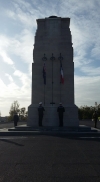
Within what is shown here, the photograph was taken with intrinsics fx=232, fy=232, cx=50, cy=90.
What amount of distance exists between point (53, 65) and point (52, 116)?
444cm

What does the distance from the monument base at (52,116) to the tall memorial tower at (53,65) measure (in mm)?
269

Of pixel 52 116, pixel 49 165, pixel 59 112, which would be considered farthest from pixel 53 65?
pixel 49 165

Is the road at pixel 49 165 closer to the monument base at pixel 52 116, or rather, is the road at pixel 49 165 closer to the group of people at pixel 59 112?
the group of people at pixel 59 112

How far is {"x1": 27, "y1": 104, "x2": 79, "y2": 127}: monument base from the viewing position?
61.0 ft

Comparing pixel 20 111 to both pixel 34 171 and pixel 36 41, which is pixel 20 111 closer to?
pixel 36 41

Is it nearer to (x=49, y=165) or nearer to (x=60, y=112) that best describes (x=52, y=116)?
(x=60, y=112)

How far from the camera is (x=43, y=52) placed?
790 inches

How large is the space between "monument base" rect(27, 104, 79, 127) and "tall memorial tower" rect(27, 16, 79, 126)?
0.88ft

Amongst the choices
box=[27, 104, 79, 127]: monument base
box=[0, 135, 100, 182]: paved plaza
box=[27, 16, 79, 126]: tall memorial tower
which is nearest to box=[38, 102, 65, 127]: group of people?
box=[27, 104, 79, 127]: monument base

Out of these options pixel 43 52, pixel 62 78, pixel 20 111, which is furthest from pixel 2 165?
pixel 20 111

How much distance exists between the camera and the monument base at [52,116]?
18578 millimetres

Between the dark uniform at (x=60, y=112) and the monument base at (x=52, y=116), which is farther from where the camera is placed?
the monument base at (x=52, y=116)

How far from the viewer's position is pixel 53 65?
1995cm

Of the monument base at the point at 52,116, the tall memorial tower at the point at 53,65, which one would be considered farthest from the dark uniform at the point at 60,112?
the tall memorial tower at the point at 53,65
